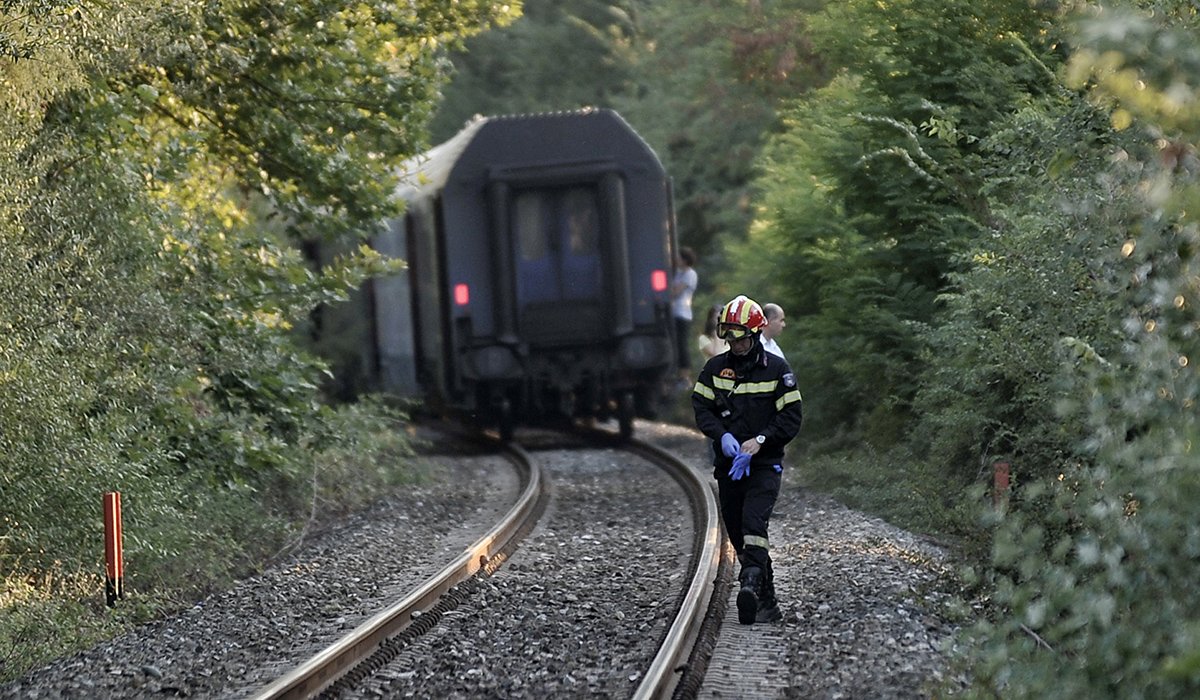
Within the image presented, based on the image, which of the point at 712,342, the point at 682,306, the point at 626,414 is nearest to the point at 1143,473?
the point at 712,342

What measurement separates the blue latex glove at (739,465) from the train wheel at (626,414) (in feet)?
39.4

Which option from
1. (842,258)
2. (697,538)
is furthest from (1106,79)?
(842,258)

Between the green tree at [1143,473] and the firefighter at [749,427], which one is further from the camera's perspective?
the firefighter at [749,427]

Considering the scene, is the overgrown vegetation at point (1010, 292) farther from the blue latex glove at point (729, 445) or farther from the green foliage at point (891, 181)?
the blue latex glove at point (729, 445)

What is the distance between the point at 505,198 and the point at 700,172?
12494mm

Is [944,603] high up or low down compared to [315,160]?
down

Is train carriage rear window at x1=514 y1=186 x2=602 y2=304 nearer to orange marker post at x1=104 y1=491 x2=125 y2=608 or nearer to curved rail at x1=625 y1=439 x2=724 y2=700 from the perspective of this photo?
curved rail at x1=625 y1=439 x2=724 y2=700

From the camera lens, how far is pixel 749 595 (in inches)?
350

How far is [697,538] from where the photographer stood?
12.4 m

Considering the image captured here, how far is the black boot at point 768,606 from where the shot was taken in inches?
361

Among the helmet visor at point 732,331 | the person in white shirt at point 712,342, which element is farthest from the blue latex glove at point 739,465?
the person in white shirt at point 712,342

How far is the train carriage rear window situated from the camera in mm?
19625

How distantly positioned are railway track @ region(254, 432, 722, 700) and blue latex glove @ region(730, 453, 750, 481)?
2.54ft

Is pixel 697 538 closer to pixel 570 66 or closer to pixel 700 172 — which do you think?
pixel 700 172
